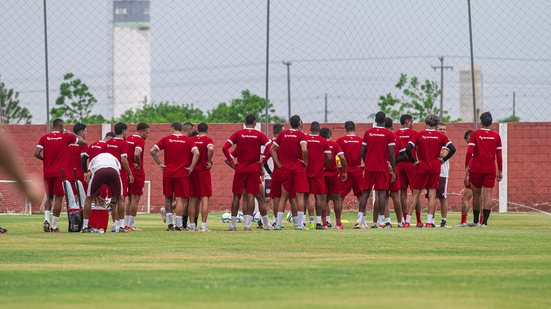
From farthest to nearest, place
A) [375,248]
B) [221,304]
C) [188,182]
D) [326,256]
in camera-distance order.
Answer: [188,182]
[375,248]
[326,256]
[221,304]

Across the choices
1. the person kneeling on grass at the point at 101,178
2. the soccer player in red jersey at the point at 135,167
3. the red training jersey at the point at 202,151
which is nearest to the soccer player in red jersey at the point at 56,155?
the soccer player in red jersey at the point at 135,167

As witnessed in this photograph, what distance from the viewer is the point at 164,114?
111m

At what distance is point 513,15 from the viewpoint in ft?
111

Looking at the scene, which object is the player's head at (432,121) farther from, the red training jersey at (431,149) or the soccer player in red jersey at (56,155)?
the soccer player in red jersey at (56,155)

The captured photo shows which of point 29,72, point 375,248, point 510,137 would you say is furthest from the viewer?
point 510,137

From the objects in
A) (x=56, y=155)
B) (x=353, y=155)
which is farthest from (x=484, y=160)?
(x=56, y=155)

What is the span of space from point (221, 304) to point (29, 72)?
25447 mm

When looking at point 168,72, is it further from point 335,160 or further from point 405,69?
point 335,160

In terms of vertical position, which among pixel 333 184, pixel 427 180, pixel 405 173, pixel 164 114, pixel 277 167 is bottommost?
pixel 333 184

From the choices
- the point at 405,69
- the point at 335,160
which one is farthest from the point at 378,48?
the point at 335,160

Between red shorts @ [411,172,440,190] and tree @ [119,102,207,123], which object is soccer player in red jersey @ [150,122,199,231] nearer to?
red shorts @ [411,172,440,190]

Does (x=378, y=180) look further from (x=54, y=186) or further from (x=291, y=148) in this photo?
(x=54, y=186)

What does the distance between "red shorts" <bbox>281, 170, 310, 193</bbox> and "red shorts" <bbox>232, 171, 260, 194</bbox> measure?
540 millimetres

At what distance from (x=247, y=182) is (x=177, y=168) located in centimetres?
136
